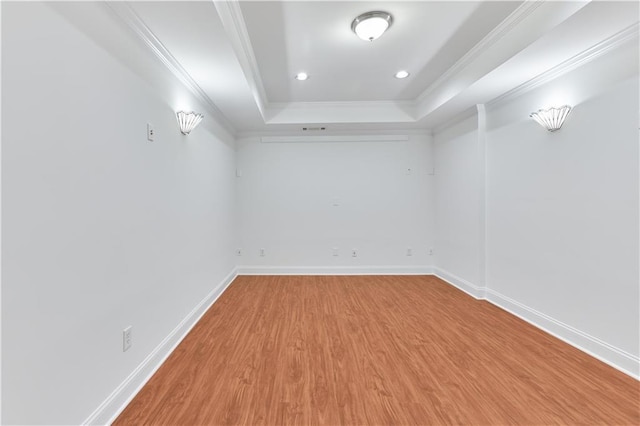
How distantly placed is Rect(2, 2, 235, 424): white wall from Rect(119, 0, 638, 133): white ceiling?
0.49 metres

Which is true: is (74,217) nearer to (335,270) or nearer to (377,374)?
(377,374)

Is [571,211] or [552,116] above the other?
[552,116]

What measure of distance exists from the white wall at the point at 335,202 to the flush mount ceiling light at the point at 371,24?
250 centimetres

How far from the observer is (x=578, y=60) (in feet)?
7.52

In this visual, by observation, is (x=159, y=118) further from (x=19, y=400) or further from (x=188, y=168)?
(x=19, y=400)

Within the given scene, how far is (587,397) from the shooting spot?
5.65ft

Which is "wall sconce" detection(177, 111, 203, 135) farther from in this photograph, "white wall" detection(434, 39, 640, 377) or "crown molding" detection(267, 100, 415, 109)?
"white wall" detection(434, 39, 640, 377)

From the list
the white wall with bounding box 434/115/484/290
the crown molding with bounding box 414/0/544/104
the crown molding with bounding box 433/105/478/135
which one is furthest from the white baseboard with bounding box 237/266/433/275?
the crown molding with bounding box 414/0/544/104

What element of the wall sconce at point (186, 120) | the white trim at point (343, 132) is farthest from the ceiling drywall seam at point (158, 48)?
the white trim at point (343, 132)

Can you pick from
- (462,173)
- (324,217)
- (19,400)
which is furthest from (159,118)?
(462,173)

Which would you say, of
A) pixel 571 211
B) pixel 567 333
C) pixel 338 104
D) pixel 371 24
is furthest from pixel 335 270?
pixel 371 24

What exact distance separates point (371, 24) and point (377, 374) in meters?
2.68

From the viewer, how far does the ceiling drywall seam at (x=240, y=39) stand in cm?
187

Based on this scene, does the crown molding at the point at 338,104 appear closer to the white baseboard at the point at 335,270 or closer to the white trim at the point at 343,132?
the white trim at the point at 343,132
